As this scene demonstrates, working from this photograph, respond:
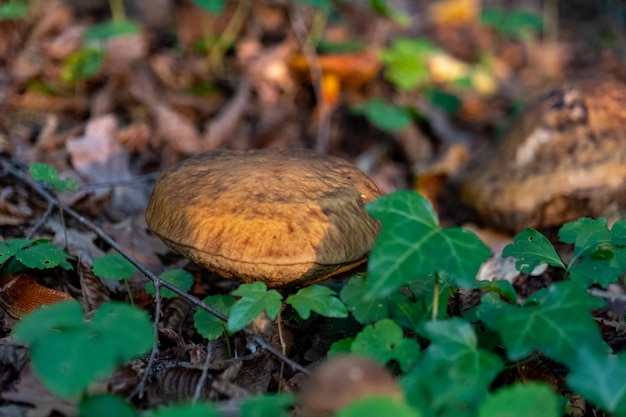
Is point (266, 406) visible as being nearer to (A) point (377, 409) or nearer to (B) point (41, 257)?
(A) point (377, 409)

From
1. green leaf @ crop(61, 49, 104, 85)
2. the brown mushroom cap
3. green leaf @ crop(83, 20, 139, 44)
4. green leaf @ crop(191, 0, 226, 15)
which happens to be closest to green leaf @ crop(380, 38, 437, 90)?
green leaf @ crop(191, 0, 226, 15)

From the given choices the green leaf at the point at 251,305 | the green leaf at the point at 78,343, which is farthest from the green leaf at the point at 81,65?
the green leaf at the point at 78,343

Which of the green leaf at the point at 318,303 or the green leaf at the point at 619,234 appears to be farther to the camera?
the green leaf at the point at 619,234

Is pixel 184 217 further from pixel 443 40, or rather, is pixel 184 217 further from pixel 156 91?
pixel 443 40

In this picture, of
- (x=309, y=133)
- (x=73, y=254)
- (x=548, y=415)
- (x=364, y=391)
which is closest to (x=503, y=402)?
(x=548, y=415)

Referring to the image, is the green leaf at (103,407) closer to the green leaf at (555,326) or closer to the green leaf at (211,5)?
the green leaf at (555,326)

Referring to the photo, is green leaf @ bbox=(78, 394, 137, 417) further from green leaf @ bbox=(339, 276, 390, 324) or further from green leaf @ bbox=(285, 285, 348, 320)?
green leaf @ bbox=(339, 276, 390, 324)

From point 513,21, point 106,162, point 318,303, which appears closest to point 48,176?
point 106,162
